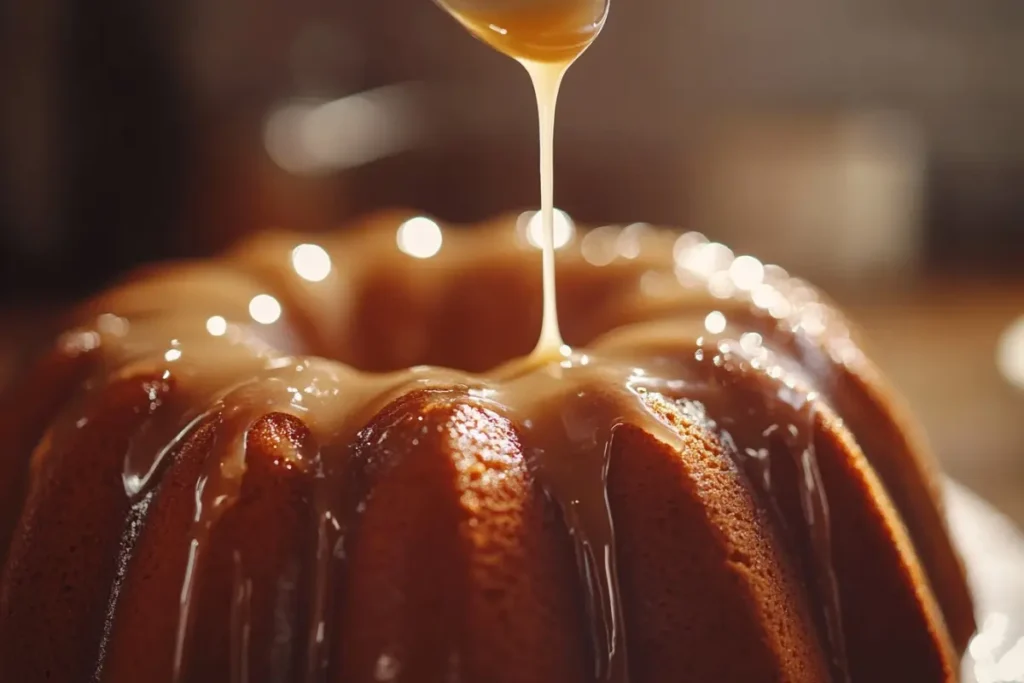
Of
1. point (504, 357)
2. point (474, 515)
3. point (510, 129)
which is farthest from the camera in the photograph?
point (510, 129)

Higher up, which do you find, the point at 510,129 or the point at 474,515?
the point at 510,129

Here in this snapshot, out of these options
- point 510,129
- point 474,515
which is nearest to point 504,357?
point 474,515

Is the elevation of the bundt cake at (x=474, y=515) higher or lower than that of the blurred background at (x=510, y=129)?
lower

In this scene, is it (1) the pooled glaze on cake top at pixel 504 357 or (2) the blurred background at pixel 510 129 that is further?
(2) the blurred background at pixel 510 129

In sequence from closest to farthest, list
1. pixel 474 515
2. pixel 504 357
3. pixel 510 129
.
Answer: pixel 474 515 < pixel 504 357 < pixel 510 129

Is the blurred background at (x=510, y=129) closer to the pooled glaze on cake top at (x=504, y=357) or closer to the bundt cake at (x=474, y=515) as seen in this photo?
the pooled glaze on cake top at (x=504, y=357)

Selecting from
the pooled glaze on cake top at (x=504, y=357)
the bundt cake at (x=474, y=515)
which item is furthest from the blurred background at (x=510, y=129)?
the bundt cake at (x=474, y=515)

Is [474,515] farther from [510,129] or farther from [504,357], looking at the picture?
[510,129]
